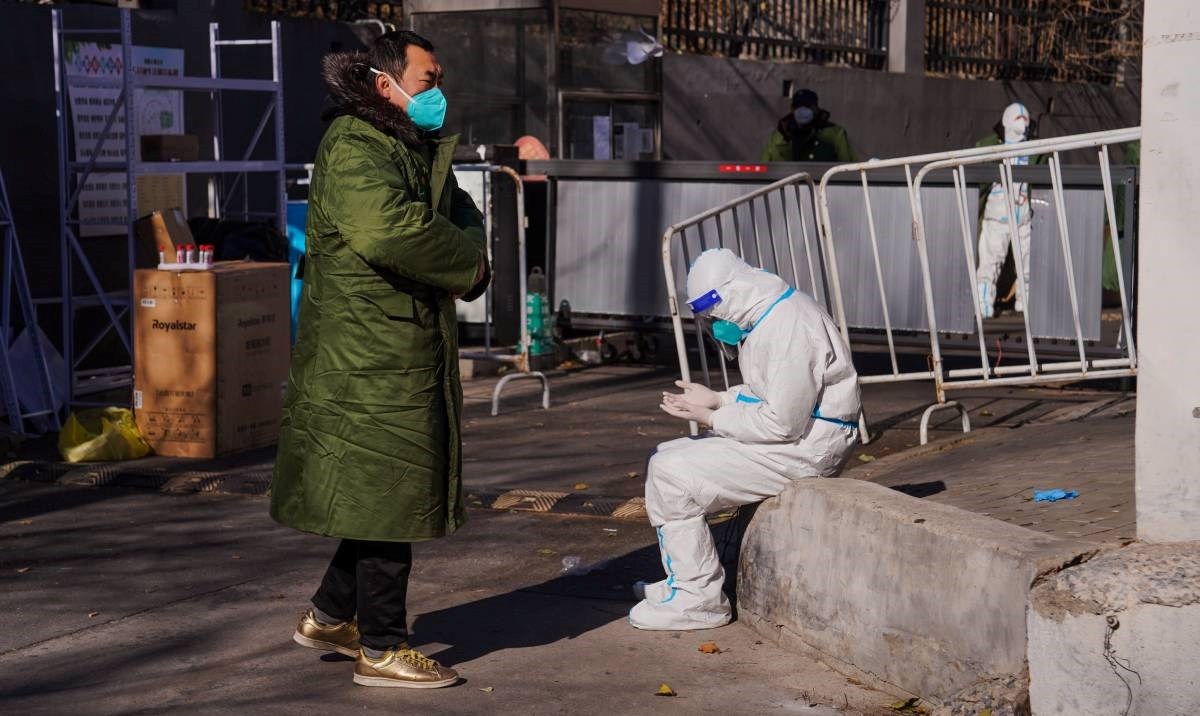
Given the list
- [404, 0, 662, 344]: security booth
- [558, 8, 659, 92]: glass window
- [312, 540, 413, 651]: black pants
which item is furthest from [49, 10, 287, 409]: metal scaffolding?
[312, 540, 413, 651]: black pants

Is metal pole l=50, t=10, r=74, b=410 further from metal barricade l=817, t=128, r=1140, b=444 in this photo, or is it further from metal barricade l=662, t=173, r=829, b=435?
metal barricade l=817, t=128, r=1140, b=444

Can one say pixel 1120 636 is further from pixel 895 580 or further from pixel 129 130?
pixel 129 130

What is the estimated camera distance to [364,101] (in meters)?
4.73

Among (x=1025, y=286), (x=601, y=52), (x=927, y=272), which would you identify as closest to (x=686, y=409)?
(x=927, y=272)

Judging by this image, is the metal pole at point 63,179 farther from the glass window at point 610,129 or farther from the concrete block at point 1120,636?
the concrete block at point 1120,636

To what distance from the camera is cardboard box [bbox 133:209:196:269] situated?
369 inches

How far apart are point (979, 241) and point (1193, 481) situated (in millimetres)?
7819

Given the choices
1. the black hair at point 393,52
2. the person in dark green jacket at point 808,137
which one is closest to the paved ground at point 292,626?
the black hair at point 393,52

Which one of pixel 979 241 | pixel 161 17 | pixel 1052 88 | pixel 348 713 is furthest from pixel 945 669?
pixel 1052 88

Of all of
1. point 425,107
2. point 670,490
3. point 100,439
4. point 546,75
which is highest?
point 546,75

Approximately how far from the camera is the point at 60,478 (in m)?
8.23

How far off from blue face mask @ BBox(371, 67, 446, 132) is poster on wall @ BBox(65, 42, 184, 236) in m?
5.95

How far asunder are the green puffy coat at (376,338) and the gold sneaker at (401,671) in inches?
15.1

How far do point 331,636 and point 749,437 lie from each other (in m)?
1.49
